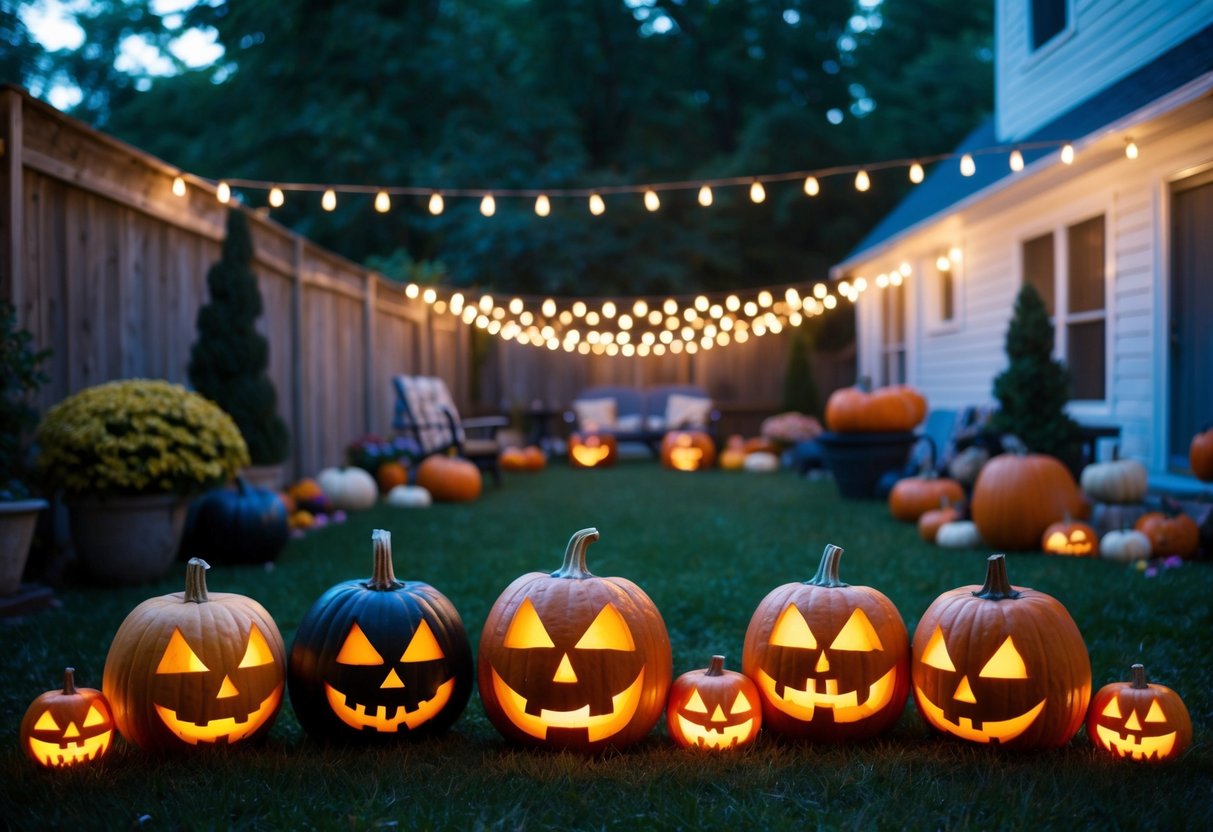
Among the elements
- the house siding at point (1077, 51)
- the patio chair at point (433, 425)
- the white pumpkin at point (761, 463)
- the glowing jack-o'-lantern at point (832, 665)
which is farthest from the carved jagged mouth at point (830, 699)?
the white pumpkin at point (761, 463)

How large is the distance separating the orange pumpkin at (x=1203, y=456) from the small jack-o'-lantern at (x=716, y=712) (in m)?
3.88

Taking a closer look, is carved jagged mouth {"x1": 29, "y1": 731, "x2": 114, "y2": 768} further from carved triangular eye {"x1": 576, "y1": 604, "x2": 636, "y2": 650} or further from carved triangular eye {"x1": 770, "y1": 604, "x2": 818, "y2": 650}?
carved triangular eye {"x1": 770, "y1": 604, "x2": 818, "y2": 650}

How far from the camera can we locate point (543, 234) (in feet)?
58.1

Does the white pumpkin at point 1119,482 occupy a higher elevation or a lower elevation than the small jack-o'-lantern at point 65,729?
higher

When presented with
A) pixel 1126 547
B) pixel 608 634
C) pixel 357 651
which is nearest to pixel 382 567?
pixel 357 651

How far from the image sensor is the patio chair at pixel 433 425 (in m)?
9.33

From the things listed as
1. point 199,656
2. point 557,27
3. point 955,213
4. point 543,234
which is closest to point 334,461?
point 955,213

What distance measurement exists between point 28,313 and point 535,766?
350 cm

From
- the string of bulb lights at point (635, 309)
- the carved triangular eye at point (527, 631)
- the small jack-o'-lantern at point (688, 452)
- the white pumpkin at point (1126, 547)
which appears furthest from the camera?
the small jack-o'-lantern at point (688, 452)

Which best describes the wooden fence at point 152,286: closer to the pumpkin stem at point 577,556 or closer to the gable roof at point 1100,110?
the pumpkin stem at point 577,556

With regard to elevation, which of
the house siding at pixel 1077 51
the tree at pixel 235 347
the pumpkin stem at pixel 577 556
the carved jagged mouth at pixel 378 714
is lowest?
the carved jagged mouth at pixel 378 714

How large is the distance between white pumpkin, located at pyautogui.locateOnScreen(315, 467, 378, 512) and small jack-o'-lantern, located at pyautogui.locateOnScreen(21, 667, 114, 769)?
530cm

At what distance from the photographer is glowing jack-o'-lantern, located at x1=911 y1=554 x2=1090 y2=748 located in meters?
2.26

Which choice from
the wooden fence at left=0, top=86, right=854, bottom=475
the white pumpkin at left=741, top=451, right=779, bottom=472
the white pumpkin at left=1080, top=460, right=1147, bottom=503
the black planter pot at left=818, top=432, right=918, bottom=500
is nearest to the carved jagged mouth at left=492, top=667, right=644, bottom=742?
the wooden fence at left=0, top=86, right=854, bottom=475
